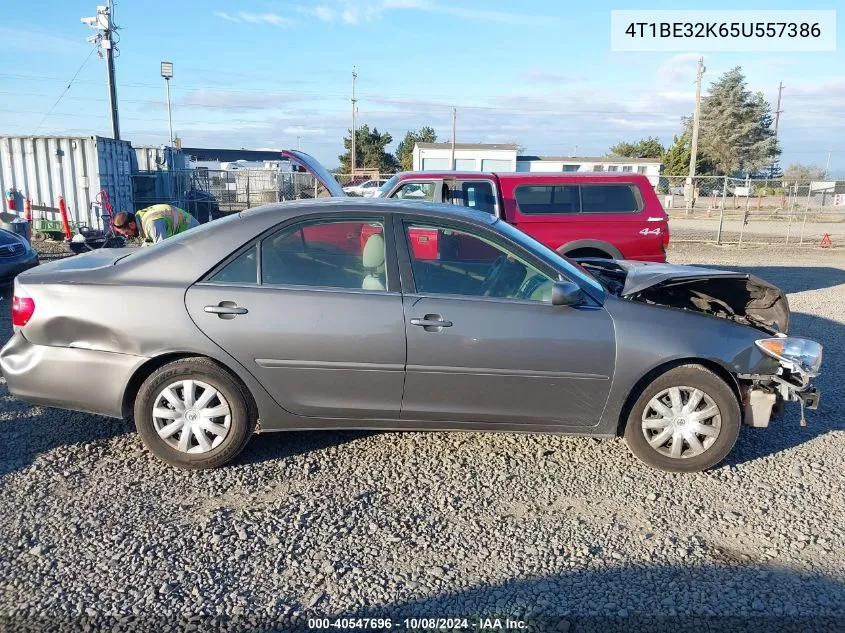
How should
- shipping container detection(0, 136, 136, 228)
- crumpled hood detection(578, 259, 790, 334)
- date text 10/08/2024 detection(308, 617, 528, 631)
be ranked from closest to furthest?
date text 10/08/2024 detection(308, 617, 528, 631) < crumpled hood detection(578, 259, 790, 334) < shipping container detection(0, 136, 136, 228)

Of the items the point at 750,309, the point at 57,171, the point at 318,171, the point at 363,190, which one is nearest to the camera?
the point at 750,309

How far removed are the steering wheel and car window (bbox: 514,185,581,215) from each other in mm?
5111

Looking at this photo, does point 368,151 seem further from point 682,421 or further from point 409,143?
point 682,421

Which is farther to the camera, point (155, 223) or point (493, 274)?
point (155, 223)

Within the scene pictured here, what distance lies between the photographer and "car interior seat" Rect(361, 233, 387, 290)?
4023mm

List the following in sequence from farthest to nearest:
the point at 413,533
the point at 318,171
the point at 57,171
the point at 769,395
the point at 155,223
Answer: the point at 57,171, the point at 318,171, the point at 155,223, the point at 769,395, the point at 413,533

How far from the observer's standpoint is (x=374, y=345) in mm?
3900

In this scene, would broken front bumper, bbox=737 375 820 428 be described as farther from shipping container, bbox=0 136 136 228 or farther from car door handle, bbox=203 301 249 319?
shipping container, bbox=0 136 136 228

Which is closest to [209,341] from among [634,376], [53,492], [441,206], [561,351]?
[53,492]

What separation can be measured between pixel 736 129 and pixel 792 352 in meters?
52.8

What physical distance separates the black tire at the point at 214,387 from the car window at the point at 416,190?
5789 millimetres

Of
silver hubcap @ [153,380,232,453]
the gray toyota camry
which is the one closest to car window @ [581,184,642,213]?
the gray toyota camry

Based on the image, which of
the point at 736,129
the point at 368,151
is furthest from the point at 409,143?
the point at 736,129

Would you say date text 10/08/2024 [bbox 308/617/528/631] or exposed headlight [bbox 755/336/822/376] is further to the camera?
exposed headlight [bbox 755/336/822/376]
